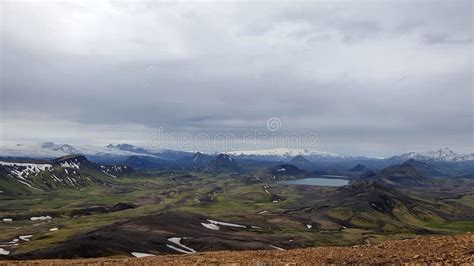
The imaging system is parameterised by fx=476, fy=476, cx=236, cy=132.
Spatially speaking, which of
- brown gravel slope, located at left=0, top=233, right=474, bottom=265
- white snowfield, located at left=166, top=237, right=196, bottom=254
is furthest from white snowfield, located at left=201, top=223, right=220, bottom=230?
brown gravel slope, located at left=0, top=233, right=474, bottom=265

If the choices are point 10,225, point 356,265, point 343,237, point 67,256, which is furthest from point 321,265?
point 10,225

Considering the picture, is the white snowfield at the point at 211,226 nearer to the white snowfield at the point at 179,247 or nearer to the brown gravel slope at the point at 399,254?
the white snowfield at the point at 179,247

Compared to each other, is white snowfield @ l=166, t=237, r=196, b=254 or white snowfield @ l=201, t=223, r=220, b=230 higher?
white snowfield @ l=166, t=237, r=196, b=254

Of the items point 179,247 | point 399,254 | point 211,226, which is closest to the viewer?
point 399,254

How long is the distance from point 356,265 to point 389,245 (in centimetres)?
728

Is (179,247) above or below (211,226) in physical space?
above

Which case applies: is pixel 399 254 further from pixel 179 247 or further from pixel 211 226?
pixel 211 226

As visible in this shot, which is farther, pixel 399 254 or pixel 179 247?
pixel 179 247

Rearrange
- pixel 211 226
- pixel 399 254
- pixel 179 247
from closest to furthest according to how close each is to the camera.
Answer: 1. pixel 399 254
2. pixel 179 247
3. pixel 211 226

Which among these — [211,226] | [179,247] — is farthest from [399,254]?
[211,226]

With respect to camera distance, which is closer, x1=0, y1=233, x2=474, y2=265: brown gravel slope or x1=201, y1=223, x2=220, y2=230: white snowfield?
x1=0, y1=233, x2=474, y2=265: brown gravel slope

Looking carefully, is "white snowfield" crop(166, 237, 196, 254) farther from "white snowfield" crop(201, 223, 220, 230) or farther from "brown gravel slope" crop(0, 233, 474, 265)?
"brown gravel slope" crop(0, 233, 474, 265)

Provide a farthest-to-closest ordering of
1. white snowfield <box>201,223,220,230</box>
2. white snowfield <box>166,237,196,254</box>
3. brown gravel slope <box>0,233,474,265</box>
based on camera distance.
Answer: white snowfield <box>201,223,220,230</box>
white snowfield <box>166,237,196,254</box>
brown gravel slope <box>0,233,474,265</box>

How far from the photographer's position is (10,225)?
196 m
